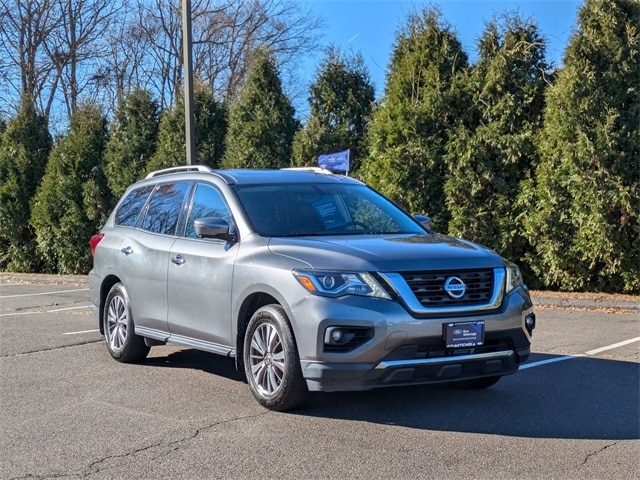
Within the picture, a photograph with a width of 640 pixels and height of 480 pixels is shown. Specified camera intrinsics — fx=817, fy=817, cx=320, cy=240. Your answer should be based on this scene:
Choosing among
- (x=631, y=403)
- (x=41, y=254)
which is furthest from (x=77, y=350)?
(x=41, y=254)

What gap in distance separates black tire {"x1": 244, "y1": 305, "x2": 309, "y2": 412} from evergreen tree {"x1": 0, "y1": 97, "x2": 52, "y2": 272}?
56.0 feet

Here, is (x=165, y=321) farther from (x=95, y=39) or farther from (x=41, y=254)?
(x=95, y=39)

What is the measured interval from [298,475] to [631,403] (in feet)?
9.74

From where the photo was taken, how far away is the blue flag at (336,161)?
610 inches

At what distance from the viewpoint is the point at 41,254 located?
2156 cm

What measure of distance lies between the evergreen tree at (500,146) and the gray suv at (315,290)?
6.56 metres

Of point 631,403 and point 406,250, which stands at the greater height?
point 406,250

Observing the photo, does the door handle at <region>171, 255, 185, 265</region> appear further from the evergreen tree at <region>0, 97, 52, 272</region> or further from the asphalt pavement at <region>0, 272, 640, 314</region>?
the evergreen tree at <region>0, 97, 52, 272</region>

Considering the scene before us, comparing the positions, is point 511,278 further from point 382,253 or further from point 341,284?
point 341,284

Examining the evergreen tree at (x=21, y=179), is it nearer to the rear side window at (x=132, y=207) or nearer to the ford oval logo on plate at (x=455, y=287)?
the rear side window at (x=132, y=207)

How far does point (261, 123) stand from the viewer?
17.4m

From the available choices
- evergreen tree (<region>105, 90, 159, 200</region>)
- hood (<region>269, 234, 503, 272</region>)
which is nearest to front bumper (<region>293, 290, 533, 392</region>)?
hood (<region>269, 234, 503, 272</region>)

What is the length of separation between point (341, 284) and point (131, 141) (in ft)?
49.6

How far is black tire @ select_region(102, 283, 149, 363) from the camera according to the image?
8.00 m
